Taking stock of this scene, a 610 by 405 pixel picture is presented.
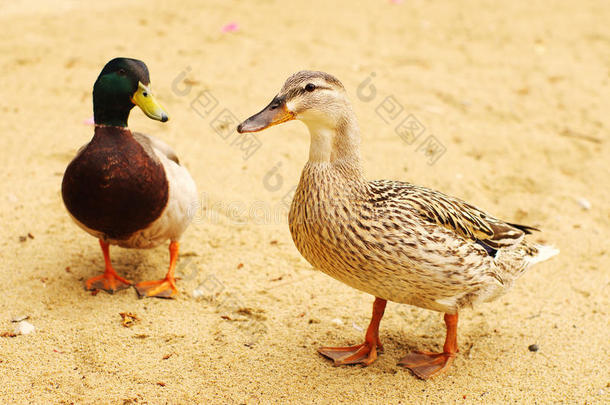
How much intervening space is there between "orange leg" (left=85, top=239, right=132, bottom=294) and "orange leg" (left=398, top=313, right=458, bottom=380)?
1.81m

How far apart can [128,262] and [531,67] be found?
16.2 ft

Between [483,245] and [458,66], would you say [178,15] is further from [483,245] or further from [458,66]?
[483,245]

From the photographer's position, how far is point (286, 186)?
517 centimetres

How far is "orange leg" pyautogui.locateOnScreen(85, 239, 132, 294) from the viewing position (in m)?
4.05

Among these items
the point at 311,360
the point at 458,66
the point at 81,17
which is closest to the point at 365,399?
the point at 311,360

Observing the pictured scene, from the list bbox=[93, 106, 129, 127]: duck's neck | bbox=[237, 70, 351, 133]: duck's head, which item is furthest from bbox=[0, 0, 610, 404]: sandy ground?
bbox=[237, 70, 351, 133]: duck's head

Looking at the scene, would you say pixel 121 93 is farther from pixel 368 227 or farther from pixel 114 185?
pixel 368 227

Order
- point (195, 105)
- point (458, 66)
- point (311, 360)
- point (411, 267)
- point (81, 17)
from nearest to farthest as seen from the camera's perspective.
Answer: point (411, 267), point (311, 360), point (195, 105), point (458, 66), point (81, 17)

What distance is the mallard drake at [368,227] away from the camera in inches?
119

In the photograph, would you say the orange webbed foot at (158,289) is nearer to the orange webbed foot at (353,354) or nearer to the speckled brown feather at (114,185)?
the speckled brown feather at (114,185)

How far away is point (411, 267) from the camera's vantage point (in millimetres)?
A: 3047

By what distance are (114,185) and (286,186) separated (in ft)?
5.94

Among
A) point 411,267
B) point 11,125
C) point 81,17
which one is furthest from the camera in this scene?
point 81,17

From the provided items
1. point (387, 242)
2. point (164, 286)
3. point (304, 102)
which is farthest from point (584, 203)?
point (164, 286)
